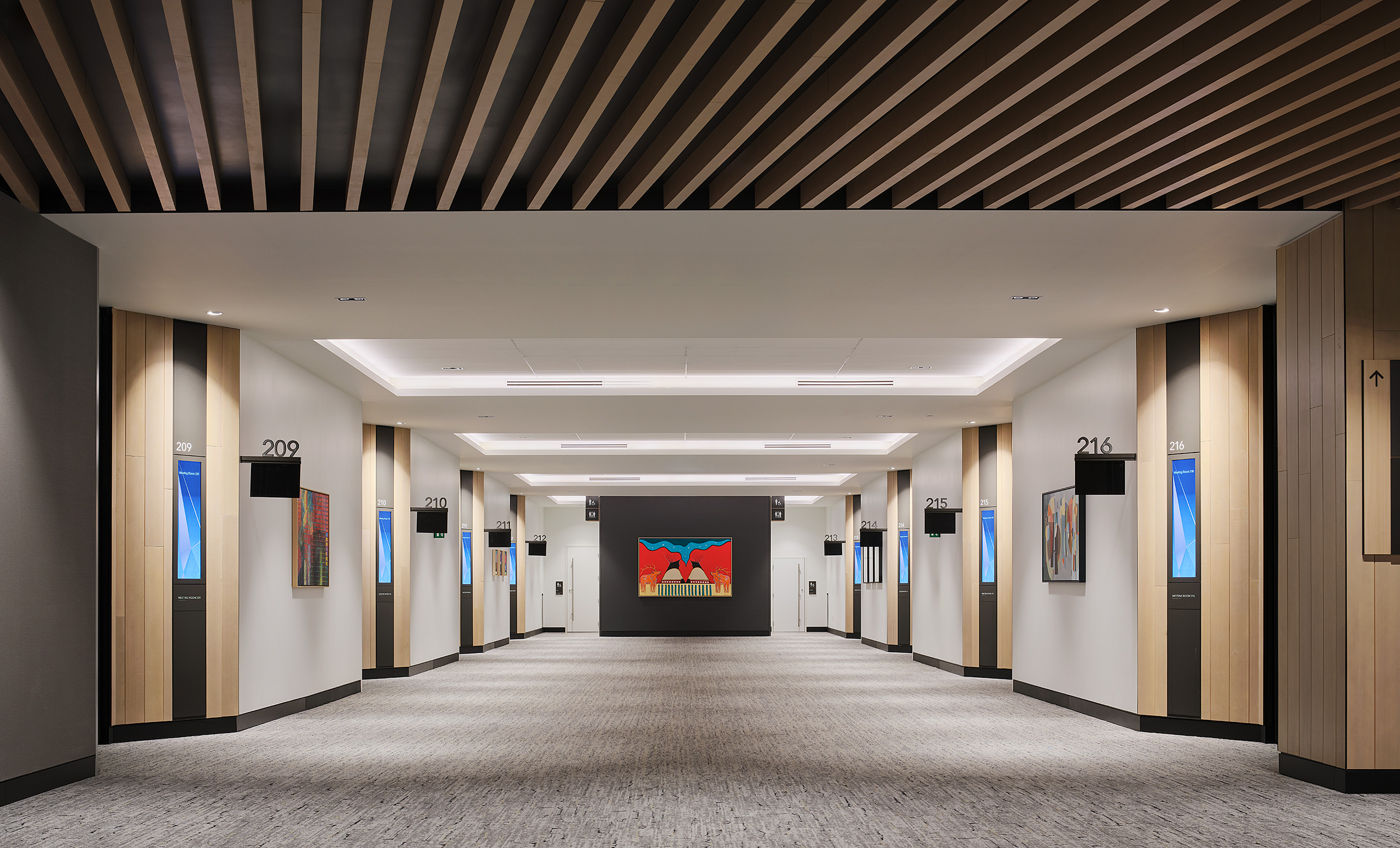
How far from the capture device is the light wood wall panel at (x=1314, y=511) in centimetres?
669

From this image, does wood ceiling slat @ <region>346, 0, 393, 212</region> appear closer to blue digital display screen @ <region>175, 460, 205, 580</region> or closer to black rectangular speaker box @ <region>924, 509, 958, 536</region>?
blue digital display screen @ <region>175, 460, 205, 580</region>

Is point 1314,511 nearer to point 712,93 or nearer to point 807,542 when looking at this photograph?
point 712,93

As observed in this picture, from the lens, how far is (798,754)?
830 centimetres

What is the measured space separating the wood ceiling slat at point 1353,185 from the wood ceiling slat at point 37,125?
687 cm

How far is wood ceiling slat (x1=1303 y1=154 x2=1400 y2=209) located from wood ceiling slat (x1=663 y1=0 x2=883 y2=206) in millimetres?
3438

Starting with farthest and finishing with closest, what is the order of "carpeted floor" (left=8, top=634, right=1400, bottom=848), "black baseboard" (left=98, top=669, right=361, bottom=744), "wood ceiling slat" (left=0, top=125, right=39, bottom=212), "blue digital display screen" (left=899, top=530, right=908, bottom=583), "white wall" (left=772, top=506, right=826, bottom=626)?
"white wall" (left=772, top=506, right=826, bottom=626)
"blue digital display screen" (left=899, top=530, right=908, bottom=583)
"black baseboard" (left=98, top=669, right=361, bottom=744)
"wood ceiling slat" (left=0, top=125, right=39, bottom=212)
"carpeted floor" (left=8, top=634, right=1400, bottom=848)

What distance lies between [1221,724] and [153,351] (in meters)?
9.43

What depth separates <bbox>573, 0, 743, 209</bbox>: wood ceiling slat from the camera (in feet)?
14.4

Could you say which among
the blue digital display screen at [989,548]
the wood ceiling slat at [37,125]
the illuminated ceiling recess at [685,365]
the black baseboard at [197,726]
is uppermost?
the wood ceiling slat at [37,125]

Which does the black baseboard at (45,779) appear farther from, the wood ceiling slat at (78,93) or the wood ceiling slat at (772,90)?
the wood ceiling slat at (772,90)

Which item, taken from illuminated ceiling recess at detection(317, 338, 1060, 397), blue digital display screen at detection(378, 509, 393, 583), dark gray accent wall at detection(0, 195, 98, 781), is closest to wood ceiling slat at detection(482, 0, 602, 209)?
dark gray accent wall at detection(0, 195, 98, 781)

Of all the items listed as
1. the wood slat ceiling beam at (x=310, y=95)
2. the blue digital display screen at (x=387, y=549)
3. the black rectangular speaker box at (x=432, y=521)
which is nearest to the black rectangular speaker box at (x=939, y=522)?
the black rectangular speaker box at (x=432, y=521)

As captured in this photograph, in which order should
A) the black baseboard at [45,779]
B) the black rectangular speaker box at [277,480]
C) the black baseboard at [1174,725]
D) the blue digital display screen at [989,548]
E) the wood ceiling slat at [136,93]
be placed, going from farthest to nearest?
the blue digital display screen at [989,548] → the black rectangular speaker box at [277,480] → the black baseboard at [1174,725] → the black baseboard at [45,779] → the wood ceiling slat at [136,93]

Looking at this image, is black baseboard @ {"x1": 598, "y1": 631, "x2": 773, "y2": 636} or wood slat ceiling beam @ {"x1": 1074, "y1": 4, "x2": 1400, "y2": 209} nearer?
wood slat ceiling beam @ {"x1": 1074, "y1": 4, "x2": 1400, "y2": 209}
